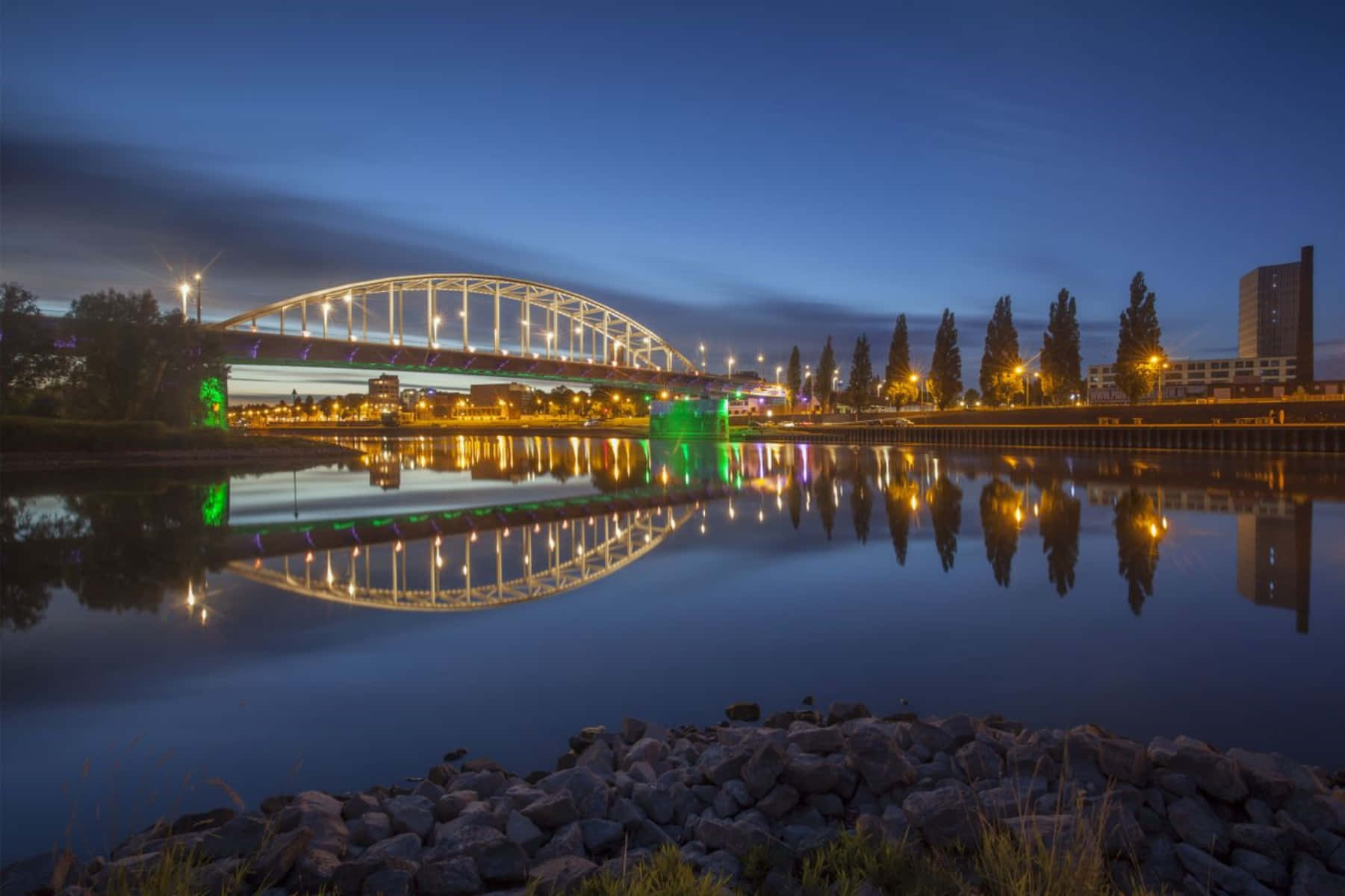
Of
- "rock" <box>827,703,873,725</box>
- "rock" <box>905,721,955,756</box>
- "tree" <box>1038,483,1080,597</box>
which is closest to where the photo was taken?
"rock" <box>905,721,955,756</box>

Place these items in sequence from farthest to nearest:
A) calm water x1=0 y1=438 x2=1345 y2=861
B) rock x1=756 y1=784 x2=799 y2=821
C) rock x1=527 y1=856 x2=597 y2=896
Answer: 1. calm water x1=0 y1=438 x2=1345 y2=861
2. rock x1=756 y1=784 x2=799 y2=821
3. rock x1=527 y1=856 x2=597 y2=896

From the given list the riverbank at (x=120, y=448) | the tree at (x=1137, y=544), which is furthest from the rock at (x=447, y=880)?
the riverbank at (x=120, y=448)

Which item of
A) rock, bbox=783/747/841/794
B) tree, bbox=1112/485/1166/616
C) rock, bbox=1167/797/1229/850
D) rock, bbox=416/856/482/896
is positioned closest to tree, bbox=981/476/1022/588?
tree, bbox=1112/485/1166/616

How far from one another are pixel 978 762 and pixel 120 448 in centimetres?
5036

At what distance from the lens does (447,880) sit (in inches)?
157

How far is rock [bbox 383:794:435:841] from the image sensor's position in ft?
14.9

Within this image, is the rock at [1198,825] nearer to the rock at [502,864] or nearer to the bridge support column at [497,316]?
the rock at [502,864]

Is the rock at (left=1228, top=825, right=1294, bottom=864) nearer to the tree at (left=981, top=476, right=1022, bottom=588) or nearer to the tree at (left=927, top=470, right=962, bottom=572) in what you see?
the tree at (left=981, top=476, right=1022, bottom=588)

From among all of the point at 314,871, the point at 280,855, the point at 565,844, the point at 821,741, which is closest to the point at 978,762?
the point at 821,741

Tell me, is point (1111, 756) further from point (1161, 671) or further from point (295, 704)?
point (295, 704)

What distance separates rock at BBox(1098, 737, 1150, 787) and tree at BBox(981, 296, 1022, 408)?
8807 centimetres

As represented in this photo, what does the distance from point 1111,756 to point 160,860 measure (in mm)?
5447

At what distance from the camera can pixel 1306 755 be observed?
570cm

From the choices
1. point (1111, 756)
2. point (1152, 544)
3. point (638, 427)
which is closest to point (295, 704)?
point (1111, 756)
